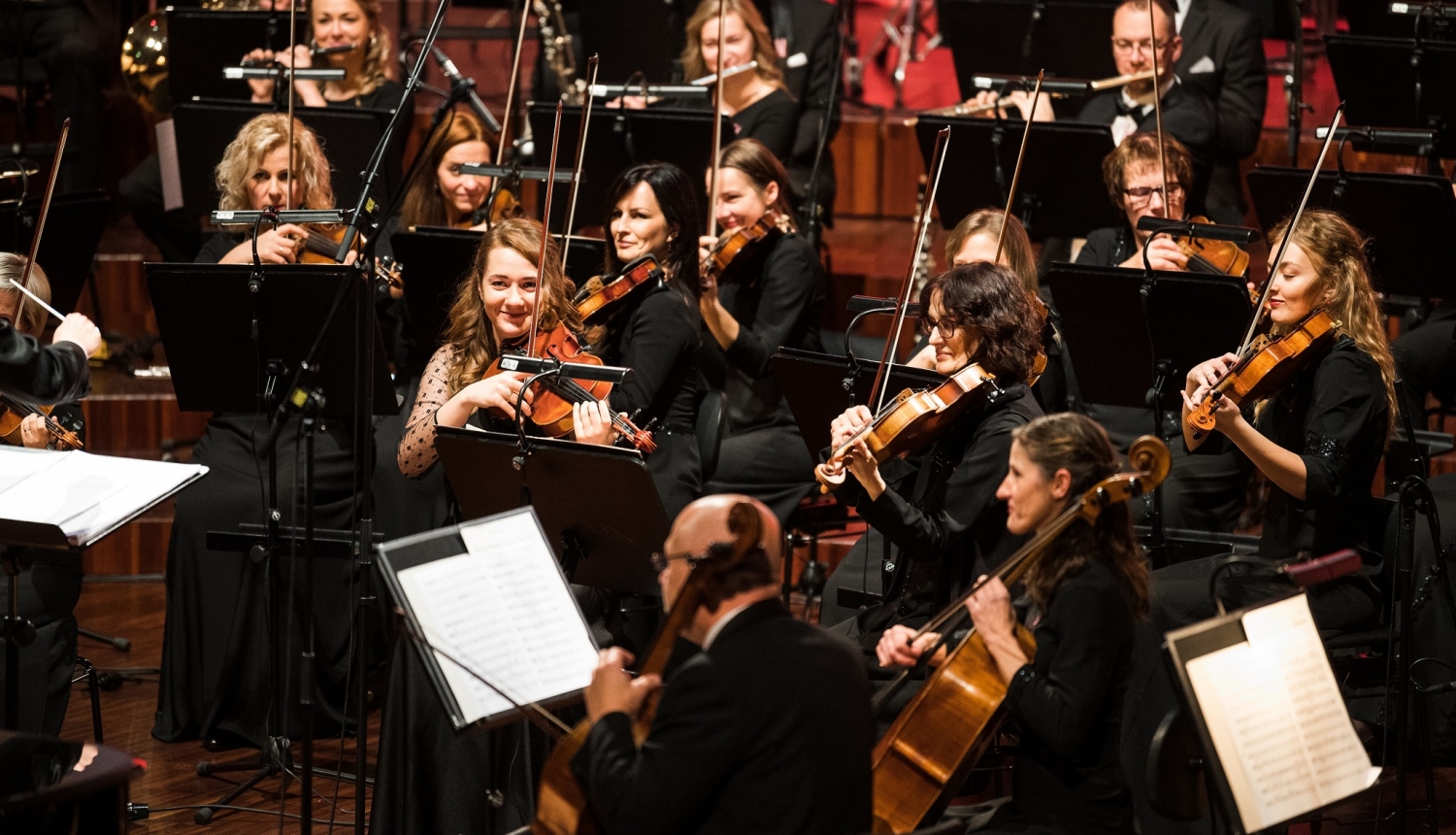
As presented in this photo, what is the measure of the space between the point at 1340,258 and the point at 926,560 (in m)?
1.25

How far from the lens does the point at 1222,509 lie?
475 cm

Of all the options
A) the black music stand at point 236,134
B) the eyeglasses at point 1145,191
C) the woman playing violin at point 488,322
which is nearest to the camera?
the woman playing violin at point 488,322

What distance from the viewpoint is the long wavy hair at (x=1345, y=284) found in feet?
12.5

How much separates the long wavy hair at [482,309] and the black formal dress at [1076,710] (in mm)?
1718

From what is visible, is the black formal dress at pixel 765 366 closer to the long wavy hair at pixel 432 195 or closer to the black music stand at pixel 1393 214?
the long wavy hair at pixel 432 195

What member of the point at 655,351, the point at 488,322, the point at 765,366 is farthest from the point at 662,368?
the point at 765,366

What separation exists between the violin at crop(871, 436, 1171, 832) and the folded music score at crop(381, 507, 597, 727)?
1.81 feet

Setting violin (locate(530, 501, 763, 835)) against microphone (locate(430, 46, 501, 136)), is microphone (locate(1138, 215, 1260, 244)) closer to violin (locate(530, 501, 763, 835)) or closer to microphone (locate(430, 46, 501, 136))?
microphone (locate(430, 46, 501, 136))

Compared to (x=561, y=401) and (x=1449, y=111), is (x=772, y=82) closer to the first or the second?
(x=1449, y=111)

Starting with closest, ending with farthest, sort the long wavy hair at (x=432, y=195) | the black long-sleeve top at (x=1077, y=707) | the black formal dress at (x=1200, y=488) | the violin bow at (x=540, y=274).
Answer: the black long-sleeve top at (x=1077, y=707) < the violin bow at (x=540, y=274) < the black formal dress at (x=1200, y=488) < the long wavy hair at (x=432, y=195)

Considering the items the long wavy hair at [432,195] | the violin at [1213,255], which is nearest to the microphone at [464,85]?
the long wavy hair at [432,195]

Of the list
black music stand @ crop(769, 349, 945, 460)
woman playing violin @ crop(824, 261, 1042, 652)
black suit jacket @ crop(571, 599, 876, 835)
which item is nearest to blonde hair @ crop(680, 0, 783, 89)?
black music stand @ crop(769, 349, 945, 460)

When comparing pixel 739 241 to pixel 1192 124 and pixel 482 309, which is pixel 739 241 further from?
pixel 1192 124

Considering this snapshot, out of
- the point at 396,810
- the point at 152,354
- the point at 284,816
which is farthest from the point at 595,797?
the point at 152,354
